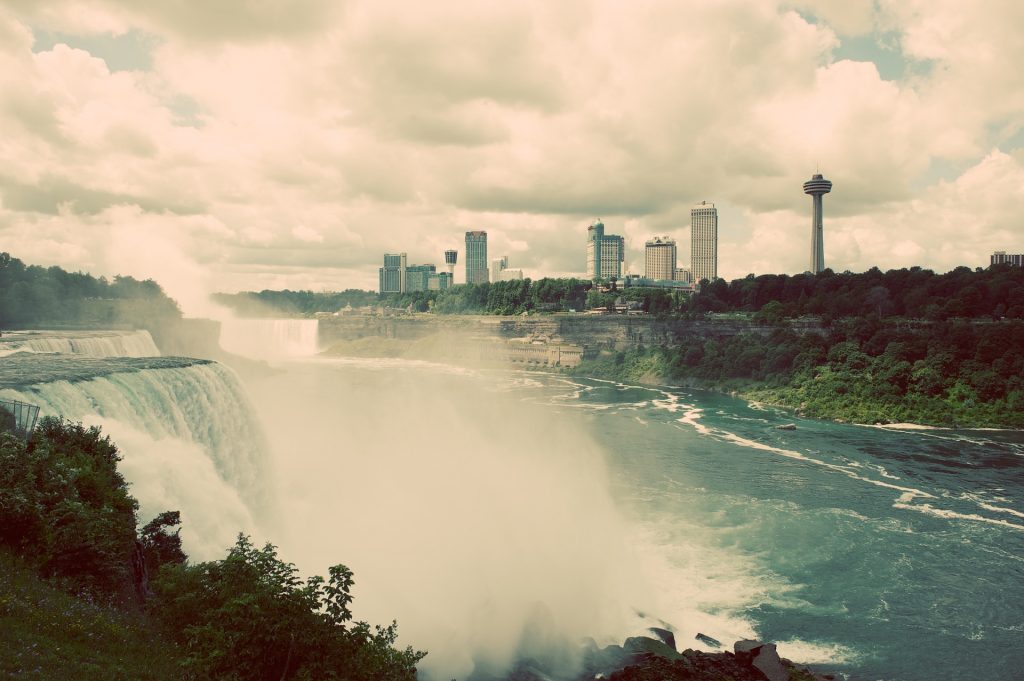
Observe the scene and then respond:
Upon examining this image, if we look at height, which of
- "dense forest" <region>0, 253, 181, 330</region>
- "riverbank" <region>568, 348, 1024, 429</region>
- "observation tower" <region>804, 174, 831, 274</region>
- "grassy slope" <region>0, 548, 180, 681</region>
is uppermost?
"observation tower" <region>804, 174, 831, 274</region>

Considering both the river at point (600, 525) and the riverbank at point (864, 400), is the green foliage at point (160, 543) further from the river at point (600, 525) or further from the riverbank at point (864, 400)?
the riverbank at point (864, 400)

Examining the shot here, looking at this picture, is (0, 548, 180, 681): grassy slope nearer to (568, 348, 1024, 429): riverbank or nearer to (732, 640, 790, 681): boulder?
(732, 640, 790, 681): boulder

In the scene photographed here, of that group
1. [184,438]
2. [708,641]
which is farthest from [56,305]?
[708,641]

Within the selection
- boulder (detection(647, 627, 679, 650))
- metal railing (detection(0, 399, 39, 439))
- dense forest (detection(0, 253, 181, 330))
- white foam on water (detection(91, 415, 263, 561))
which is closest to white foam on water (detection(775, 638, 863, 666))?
boulder (detection(647, 627, 679, 650))

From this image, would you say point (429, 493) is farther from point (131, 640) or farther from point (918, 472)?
point (918, 472)

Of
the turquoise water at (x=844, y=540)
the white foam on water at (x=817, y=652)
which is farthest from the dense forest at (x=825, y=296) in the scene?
the white foam on water at (x=817, y=652)

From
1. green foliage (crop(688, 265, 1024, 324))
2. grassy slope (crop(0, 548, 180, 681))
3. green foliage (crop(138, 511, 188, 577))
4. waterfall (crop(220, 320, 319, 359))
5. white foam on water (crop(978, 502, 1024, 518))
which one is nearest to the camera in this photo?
grassy slope (crop(0, 548, 180, 681))
